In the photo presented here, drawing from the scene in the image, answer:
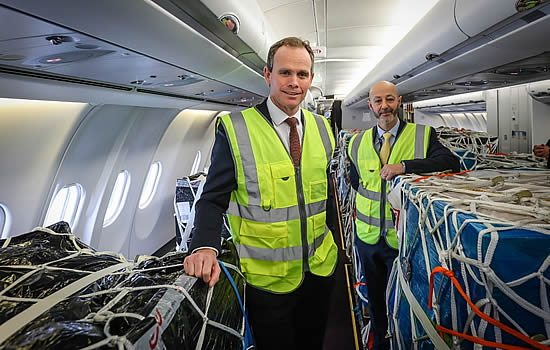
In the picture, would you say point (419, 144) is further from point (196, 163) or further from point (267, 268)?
point (196, 163)

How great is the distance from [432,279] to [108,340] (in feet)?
3.46

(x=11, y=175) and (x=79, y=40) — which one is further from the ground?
(x=79, y=40)

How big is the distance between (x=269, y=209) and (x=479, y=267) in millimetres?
916

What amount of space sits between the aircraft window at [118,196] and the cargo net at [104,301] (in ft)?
12.4

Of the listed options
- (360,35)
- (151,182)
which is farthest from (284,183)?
(151,182)

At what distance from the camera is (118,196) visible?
16.0 ft

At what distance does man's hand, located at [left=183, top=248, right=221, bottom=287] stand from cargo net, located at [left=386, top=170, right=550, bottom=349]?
2.66 ft

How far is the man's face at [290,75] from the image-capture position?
1554 millimetres

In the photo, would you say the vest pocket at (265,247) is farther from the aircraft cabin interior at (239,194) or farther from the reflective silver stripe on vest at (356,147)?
the reflective silver stripe on vest at (356,147)

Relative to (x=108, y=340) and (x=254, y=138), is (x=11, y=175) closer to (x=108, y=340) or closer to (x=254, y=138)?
(x=254, y=138)

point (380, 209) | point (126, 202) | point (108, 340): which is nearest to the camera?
point (108, 340)

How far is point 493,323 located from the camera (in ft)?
2.72

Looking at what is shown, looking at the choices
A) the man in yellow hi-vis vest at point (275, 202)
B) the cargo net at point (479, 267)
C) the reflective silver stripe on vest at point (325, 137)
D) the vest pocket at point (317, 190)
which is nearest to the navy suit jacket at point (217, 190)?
the man in yellow hi-vis vest at point (275, 202)

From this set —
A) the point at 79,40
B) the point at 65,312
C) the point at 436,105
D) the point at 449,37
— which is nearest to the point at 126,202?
the point at 79,40
